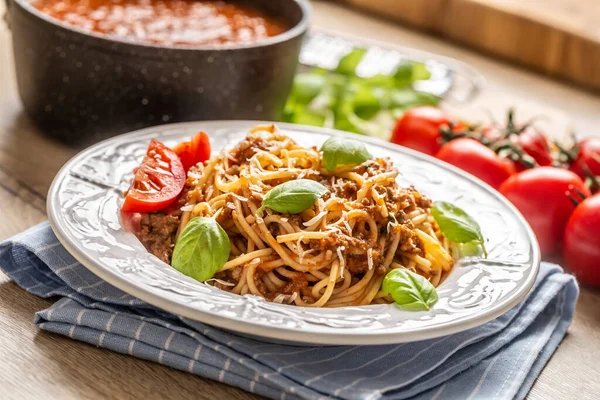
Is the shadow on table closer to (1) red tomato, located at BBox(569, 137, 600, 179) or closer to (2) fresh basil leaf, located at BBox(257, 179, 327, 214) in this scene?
(2) fresh basil leaf, located at BBox(257, 179, 327, 214)

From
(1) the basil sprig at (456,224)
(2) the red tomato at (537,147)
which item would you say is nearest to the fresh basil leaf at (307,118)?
(2) the red tomato at (537,147)

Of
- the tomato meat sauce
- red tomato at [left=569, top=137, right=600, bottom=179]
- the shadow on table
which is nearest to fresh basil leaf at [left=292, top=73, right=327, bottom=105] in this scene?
the tomato meat sauce

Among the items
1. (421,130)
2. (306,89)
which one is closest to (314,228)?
(421,130)

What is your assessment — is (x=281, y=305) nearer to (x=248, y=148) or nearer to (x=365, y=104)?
(x=248, y=148)

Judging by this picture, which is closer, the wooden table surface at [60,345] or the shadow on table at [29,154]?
the wooden table surface at [60,345]

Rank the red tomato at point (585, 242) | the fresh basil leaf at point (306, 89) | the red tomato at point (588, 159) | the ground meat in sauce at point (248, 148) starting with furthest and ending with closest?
the fresh basil leaf at point (306, 89)
the red tomato at point (588, 159)
the red tomato at point (585, 242)
the ground meat in sauce at point (248, 148)

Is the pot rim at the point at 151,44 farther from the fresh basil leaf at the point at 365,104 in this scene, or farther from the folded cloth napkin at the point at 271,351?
the folded cloth napkin at the point at 271,351
